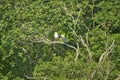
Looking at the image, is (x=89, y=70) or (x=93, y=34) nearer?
(x=89, y=70)

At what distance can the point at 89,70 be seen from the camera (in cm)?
1048

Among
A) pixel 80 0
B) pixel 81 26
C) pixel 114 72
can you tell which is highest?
pixel 80 0

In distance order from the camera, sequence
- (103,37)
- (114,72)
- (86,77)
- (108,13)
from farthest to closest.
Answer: (108,13)
(103,37)
(114,72)
(86,77)

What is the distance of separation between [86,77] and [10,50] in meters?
3.82

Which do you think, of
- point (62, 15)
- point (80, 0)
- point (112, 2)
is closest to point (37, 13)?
point (62, 15)

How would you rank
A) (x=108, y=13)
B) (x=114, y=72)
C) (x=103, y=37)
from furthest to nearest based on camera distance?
(x=108, y=13) < (x=103, y=37) < (x=114, y=72)

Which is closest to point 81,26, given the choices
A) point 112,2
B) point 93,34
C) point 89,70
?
point 93,34

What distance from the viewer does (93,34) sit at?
13578mm

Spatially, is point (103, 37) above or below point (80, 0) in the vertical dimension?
below

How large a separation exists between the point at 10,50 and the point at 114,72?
3889 millimetres

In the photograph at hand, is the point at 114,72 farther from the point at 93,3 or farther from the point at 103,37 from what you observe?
the point at 93,3

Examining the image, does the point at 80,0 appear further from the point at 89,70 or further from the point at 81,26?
the point at 89,70

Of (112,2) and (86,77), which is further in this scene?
(112,2)

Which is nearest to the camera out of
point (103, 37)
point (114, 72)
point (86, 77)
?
point (86, 77)
